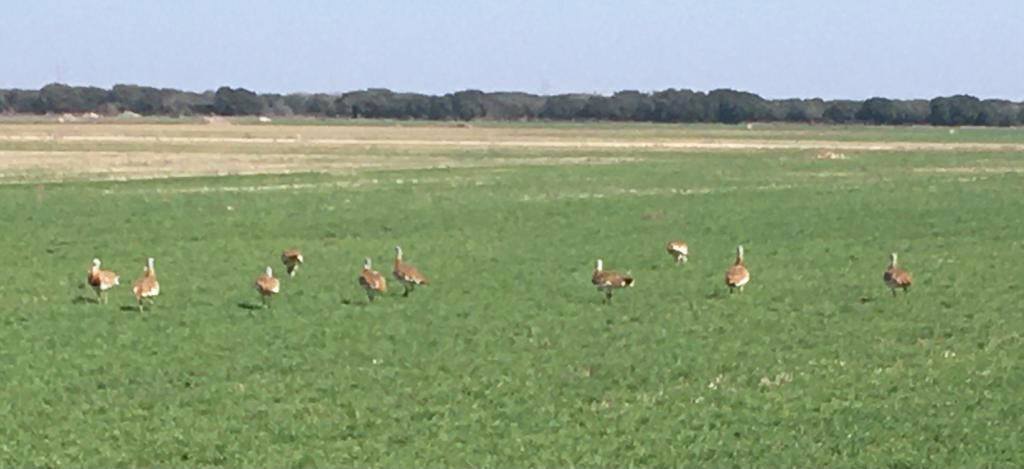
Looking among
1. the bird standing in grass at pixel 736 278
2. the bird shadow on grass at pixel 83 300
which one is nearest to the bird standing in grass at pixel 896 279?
the bird standing in grass at pixel 736 278

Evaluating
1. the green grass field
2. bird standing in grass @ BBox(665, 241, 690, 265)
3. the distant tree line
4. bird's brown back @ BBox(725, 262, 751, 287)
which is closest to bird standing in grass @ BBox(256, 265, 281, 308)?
the green grass field

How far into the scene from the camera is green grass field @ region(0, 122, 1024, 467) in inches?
526

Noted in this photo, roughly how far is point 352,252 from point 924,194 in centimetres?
2298

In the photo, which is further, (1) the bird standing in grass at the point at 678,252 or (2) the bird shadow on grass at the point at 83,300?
(1) the bird standing in grass at the point at 678,252

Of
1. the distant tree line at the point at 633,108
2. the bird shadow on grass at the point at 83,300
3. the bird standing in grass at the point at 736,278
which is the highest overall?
the bird standing in grass at the point at 736,278

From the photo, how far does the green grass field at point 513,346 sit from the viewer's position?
43.9ft

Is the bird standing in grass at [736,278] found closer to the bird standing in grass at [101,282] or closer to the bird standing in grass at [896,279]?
the bird standing in grass at [896,279]

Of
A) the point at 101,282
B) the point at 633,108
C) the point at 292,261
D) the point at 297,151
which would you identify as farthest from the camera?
the point at 633,108

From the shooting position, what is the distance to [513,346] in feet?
59.8

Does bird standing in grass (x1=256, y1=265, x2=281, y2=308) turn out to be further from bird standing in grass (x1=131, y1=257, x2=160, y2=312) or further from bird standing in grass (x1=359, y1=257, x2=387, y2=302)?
bird standing in grass (x1=131, y1=257, x2=160, y2=312)

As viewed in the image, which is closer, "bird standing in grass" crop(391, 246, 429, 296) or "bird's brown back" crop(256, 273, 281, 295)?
"bird's brown back" crop(256, 273, 281, 295)

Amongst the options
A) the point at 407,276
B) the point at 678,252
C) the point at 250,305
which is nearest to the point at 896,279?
the point at 678,252

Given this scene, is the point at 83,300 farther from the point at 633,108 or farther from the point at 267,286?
the point at 633,108

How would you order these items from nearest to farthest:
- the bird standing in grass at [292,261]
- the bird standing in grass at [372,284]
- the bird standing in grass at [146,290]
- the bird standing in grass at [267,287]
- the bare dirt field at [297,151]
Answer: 1. the bird standing in grass at [146,290]
2. the bird standing in grass at [267,287]
3. the bird standing in grass at [372,284]
4. the bird standing in grass at [292,261]
5. the bare dirt field at [297,151]
